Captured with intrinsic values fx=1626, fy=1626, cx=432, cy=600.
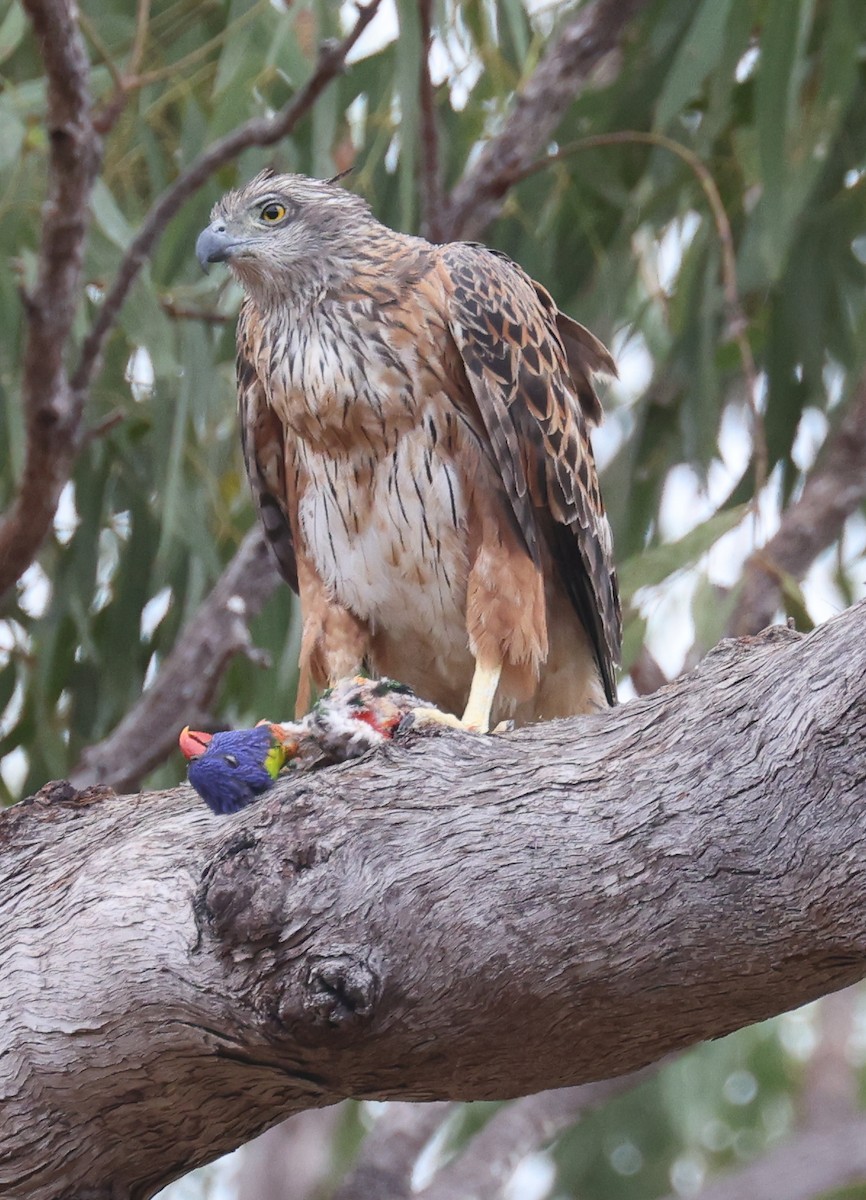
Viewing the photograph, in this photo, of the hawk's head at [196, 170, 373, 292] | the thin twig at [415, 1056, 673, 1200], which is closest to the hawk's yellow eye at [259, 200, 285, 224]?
the hawk's head at [196, 170, 373, 292]

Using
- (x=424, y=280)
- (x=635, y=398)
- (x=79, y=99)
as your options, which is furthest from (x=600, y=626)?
(x=635, y=398)

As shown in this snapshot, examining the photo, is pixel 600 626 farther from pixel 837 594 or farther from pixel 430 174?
pixel 837 594

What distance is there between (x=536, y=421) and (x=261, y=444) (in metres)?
0.75

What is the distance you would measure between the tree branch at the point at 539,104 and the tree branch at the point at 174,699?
128cm

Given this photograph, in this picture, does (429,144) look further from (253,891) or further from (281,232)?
(253,891)

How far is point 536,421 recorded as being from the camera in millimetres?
3951

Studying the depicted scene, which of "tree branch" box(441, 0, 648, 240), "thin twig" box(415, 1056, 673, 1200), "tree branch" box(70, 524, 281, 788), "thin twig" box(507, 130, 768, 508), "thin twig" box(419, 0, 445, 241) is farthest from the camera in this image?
"thin twig" box(415, 1056, 673, 1200)

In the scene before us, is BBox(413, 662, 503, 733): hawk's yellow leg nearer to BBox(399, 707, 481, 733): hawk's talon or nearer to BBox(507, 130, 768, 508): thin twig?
BBox(399, 707, 481, 733): hawk's talon

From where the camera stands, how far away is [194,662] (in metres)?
5.06

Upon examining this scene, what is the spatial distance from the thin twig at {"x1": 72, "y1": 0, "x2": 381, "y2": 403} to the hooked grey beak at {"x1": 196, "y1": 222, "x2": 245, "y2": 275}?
0.10m

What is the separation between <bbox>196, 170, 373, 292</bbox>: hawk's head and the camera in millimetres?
4121

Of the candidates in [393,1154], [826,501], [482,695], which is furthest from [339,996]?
[826,501]

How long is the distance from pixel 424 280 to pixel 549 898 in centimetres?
209

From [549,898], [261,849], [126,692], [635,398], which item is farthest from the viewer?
[635,398]
